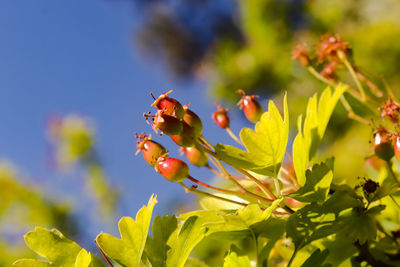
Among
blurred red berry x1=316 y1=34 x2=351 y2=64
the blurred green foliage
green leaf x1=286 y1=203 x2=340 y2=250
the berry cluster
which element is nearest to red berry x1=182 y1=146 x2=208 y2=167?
the berry cluster

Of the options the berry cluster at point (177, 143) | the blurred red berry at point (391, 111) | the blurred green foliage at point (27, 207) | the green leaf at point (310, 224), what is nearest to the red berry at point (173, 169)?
the berry cluster at point (177, 143)

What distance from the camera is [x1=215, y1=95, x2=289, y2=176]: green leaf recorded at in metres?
0.31

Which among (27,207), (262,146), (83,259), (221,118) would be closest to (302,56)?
(221,118)

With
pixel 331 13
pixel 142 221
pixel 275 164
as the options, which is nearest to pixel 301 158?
pixel 275 164

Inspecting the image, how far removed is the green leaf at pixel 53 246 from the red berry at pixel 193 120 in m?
0.15

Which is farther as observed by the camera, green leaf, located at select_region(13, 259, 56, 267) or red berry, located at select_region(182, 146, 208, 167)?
red berry, located at select_region(182, 146, 208, 167)

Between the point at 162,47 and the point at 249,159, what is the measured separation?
12.2 m

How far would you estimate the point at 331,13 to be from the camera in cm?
571

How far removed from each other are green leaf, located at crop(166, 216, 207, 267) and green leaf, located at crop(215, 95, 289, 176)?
0.06 m

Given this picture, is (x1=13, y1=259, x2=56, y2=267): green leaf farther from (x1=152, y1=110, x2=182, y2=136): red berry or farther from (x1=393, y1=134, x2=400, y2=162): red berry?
(x1=393, y1=134, x2=400, y2=162): red berry

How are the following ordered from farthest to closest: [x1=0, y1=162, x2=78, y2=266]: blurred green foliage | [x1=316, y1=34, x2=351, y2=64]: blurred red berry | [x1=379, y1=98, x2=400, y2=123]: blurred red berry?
[x1=0, y1=162, x2=78, y2=266]: blurred green foliage < [x1=316, y1=34, x2=351, y2=64]: blurred red berry < [x1=379, y1=98, x2=400, y2=123]: blurred red berry

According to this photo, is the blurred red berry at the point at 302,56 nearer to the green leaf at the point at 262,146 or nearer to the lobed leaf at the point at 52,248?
the green leaf at the point at 262,146

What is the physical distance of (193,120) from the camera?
1.20 ft

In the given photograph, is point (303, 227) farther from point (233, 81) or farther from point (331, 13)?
point (331, 13)
